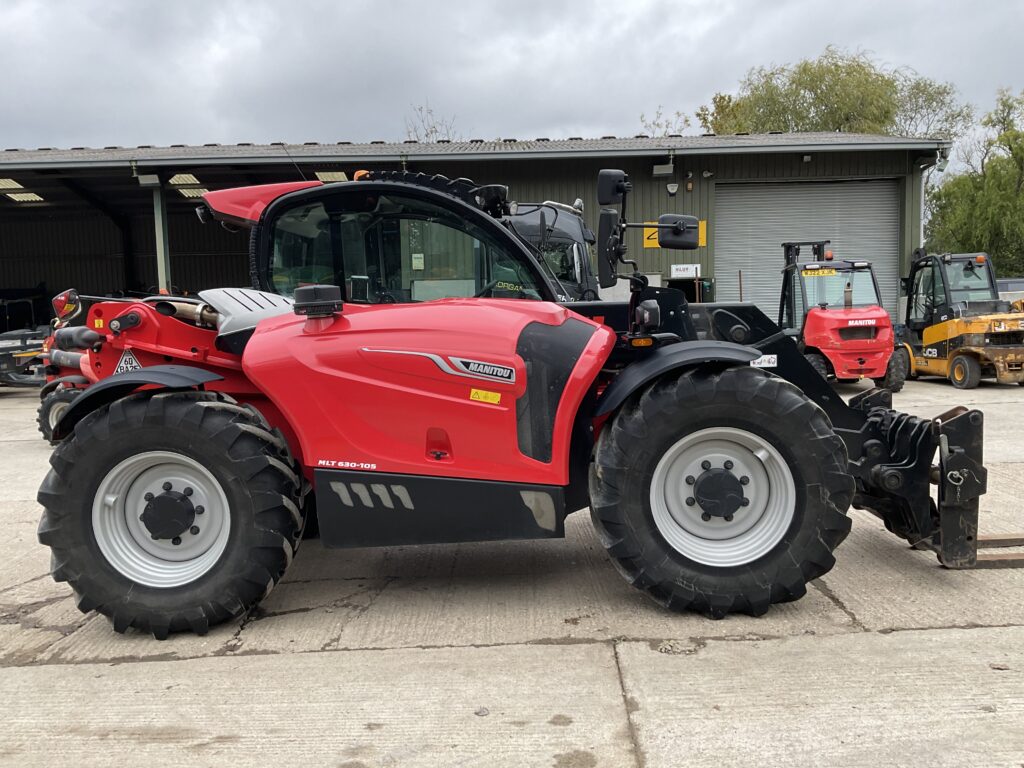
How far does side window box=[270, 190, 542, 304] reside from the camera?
4008mm

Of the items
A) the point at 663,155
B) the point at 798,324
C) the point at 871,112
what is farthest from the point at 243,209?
the point at 871,112

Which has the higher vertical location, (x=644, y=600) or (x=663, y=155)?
(x=663, y=155)

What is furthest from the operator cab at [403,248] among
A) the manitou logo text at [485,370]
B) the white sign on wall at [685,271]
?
the white sign on wall at [685,271]

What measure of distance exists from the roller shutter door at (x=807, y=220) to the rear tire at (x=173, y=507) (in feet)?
53.5

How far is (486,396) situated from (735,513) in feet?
4.20

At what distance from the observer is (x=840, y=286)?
12227 mm

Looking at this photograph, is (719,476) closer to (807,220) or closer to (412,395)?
(412,395)

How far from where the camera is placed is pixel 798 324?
12.6 m

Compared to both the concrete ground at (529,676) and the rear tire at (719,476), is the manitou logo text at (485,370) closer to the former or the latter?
the rear tire at (719,476)

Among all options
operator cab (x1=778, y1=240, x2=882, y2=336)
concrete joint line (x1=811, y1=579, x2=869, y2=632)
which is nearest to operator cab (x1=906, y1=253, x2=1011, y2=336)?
operator cab (x1=778, y1=240, x2=882, y2=336)

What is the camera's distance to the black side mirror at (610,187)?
338 cm

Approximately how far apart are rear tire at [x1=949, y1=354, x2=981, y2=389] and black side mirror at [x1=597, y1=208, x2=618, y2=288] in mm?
11689

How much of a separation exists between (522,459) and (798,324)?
1045cm

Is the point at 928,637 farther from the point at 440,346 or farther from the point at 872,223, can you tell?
the point at 872,223
